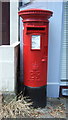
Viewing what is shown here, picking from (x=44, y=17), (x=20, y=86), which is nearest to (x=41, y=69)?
(x=20, y=86)

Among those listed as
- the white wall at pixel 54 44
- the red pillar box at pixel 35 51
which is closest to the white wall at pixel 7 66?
the red pillar box at pixel 35 51

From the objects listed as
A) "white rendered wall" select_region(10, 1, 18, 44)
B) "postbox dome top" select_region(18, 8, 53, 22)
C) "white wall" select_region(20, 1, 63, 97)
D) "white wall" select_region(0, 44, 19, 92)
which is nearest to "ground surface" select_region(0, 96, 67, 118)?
"white wall" select_region(0, 44, 19, 92)

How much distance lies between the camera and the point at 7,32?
5574 mm

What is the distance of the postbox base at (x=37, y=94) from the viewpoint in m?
3.82

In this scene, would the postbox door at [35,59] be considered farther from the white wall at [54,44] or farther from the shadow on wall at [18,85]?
the white wall at [54,44]

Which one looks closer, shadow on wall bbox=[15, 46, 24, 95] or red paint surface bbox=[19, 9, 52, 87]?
red paint surface bbox=[19, 9, 52, 87]

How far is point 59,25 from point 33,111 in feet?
6.81

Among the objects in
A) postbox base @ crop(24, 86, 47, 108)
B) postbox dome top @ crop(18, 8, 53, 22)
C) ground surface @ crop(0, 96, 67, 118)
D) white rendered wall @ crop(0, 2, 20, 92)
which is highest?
postbox dome top @ crop(18, 8, 53, 22)

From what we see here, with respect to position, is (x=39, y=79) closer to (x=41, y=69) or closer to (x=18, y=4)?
(x=41, y=69)

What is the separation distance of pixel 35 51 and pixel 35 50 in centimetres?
2

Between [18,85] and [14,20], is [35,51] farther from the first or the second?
[14,20]

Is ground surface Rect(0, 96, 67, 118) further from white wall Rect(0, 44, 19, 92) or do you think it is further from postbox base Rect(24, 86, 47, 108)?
white wall Rect(0, 44, 19, 92)

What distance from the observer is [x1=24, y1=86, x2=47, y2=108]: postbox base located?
151 inches

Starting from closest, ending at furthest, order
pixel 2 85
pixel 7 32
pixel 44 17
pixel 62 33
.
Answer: pixel 44 17
pixel 2 85
pixel 62 33
pixel 7 32
